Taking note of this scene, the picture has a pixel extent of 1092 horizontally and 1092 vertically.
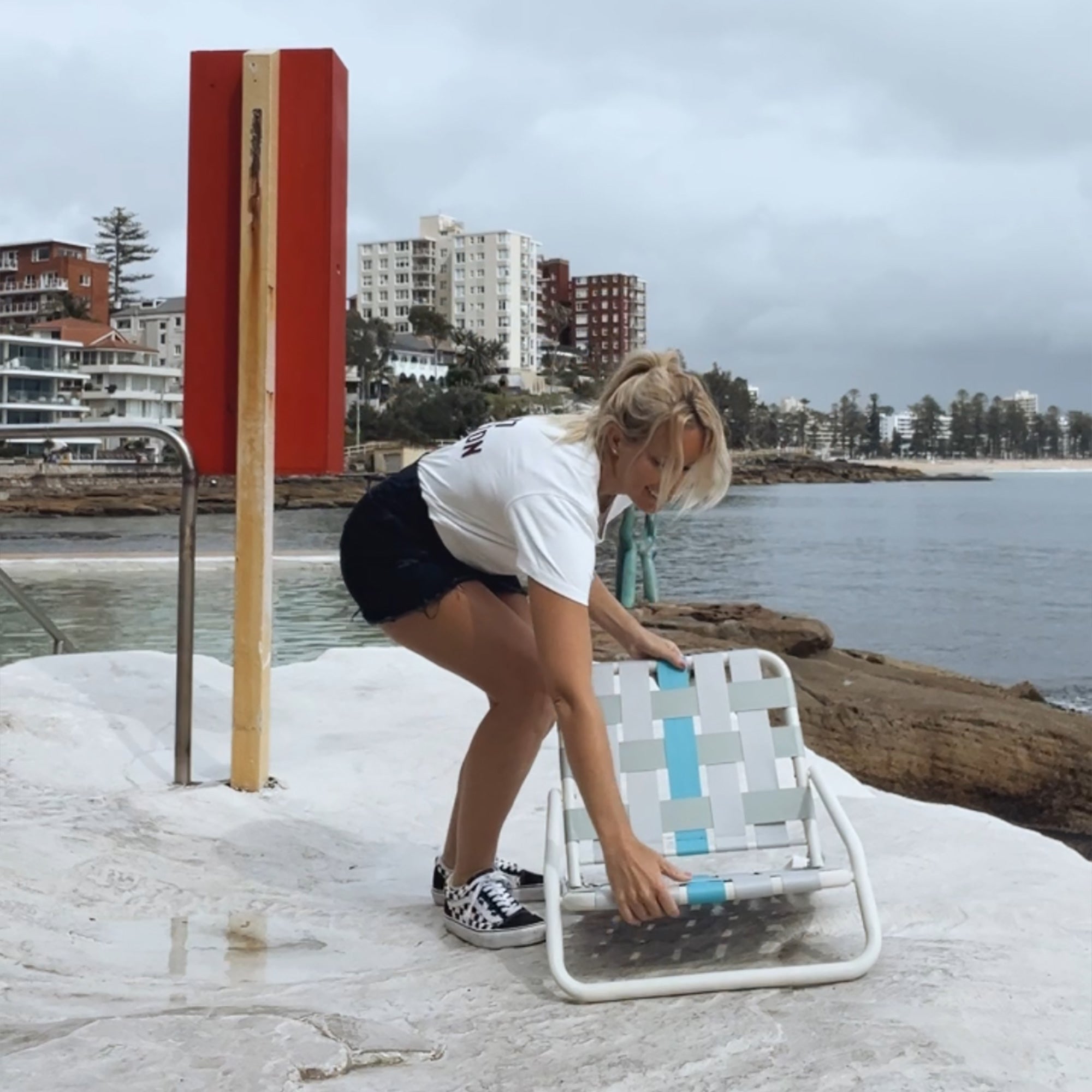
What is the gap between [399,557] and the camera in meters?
3.12

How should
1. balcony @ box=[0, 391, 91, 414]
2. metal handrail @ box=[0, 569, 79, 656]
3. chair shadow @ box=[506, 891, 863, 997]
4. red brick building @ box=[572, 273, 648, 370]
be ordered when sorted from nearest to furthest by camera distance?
A: chair shadow @ box=[506, 891, 863, 997] < metal handrail @ box=[0, 569, 79, 656] < balcony @ box=[0, 391, 91, 414] < red brick building @ box=[572, 273, 648, 370]

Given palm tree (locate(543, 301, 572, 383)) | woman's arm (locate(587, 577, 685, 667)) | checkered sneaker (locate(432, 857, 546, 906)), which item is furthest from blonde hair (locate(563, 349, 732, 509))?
palm tree (locate(543, 301, 572, 383))

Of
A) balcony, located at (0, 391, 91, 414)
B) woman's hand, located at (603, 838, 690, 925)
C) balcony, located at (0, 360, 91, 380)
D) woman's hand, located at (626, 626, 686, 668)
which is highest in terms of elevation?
balcony, located at (0, 360, 91, 380)

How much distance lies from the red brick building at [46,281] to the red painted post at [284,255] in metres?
106

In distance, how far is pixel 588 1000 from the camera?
8.80ft

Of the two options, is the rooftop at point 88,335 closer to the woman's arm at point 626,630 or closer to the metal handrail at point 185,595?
the metal handrail at point 185,595

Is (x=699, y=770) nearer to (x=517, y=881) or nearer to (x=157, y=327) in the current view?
(x=517, y=881)

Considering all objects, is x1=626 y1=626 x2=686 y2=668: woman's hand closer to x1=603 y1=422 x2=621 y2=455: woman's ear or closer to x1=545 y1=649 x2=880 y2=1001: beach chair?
x1=545 y1=649 x2=880 y2=1001: beach chair

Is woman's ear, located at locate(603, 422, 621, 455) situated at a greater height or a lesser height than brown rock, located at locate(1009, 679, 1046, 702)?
greater

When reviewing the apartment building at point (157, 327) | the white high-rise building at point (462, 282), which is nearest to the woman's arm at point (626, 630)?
the apartment building at point (157, 327)

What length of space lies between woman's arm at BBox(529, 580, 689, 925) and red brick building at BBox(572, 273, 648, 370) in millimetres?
157060

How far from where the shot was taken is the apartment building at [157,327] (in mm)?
105000

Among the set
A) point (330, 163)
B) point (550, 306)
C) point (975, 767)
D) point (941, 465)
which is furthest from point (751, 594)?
point (941, 465)

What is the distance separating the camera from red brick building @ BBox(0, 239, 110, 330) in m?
105
